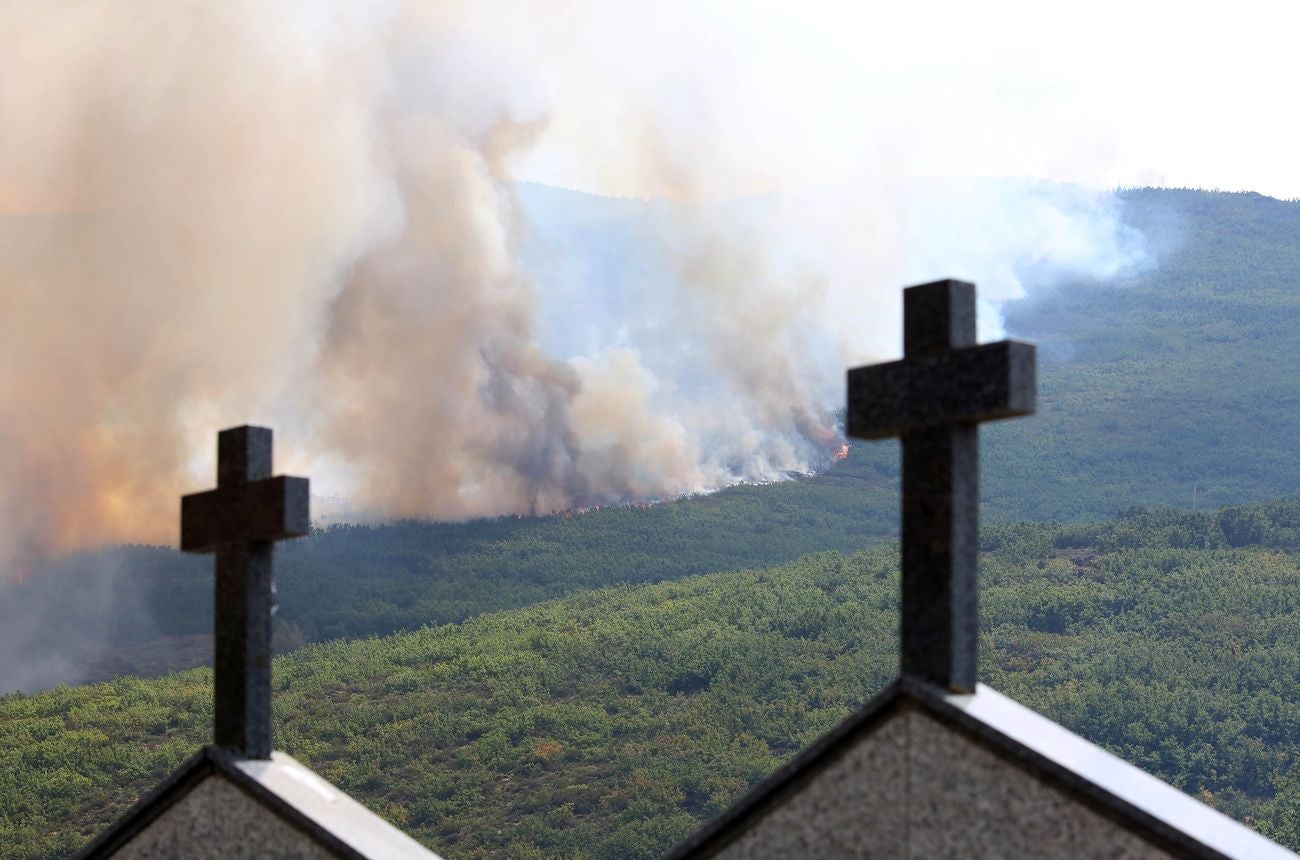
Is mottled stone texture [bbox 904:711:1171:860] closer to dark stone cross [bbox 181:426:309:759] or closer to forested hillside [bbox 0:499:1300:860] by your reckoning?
dark stone cross [bbox 181:426:309:759]

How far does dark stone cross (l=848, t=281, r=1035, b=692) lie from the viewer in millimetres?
4965

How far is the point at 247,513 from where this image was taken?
6789mm

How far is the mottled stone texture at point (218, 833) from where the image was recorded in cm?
632

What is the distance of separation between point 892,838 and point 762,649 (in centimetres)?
5567

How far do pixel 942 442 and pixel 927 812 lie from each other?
1011mm

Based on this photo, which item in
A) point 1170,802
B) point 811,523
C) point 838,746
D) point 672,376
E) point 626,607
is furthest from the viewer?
point 672,376

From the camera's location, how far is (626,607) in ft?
227

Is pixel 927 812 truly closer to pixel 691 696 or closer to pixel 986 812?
pixel 986 812

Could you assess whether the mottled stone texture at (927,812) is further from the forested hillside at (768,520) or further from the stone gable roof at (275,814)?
the forested hillside at (768,520)

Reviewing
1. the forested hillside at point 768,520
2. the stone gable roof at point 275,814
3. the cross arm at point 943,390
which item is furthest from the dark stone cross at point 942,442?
the forested hillside at point 768,520

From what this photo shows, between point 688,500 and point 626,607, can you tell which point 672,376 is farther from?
point 626,607

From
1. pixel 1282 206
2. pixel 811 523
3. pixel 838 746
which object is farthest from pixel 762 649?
pixel 1282 206

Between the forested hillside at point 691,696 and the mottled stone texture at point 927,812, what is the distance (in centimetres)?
4104

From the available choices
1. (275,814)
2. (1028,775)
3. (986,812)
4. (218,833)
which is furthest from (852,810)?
(218,833)
